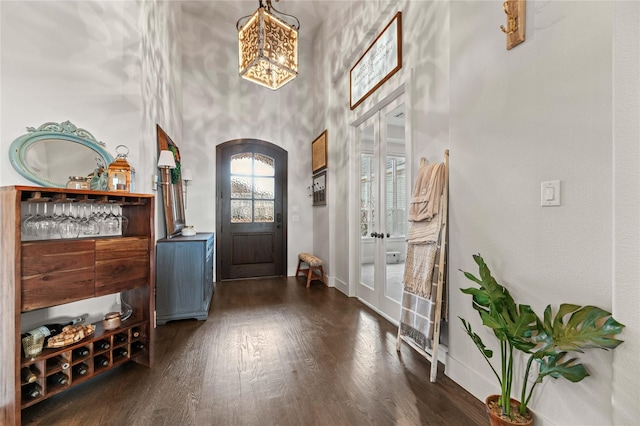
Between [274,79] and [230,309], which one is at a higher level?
[274,79]

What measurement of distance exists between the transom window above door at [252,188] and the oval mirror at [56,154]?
273 cm

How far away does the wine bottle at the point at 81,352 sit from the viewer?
175cm

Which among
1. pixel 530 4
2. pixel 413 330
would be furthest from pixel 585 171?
pixel 413 330

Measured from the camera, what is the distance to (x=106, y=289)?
182 centimetres

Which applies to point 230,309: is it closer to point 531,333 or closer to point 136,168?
point 136,168

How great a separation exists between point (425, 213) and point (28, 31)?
3.22 metres

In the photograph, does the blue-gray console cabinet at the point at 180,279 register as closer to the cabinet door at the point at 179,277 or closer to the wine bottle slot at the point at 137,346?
the cabinet door at the point at 179,277

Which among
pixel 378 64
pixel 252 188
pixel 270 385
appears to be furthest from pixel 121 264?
pixel 252 188

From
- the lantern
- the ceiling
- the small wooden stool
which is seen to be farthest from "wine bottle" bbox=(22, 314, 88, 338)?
the ceiling

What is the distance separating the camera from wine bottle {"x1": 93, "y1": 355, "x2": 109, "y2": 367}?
1867mm

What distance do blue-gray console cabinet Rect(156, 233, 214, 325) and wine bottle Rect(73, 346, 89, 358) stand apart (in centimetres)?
109

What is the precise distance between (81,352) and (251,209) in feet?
11.4

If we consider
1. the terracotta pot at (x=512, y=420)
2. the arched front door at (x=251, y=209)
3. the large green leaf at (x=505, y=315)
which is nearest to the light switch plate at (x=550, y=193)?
the large green leaf at (x=505, y=315)

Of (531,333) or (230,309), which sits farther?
(230,309)
